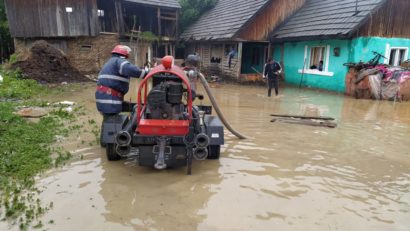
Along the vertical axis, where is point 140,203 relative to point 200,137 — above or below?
below

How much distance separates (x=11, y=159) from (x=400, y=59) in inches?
654

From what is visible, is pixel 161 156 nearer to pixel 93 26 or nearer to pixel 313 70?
pixel 313 70

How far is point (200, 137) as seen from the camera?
4.53 metres

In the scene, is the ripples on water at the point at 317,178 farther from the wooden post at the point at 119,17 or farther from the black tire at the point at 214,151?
the wooden post at the point at 119,17

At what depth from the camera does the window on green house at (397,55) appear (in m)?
15.7

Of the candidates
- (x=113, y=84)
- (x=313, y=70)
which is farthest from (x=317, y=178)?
(x=313, y=70)

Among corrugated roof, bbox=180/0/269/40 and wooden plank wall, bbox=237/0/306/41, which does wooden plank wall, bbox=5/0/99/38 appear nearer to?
corrugated roof, bbox=180/0/269/40

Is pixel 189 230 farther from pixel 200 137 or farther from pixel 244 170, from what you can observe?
pixel 244 170

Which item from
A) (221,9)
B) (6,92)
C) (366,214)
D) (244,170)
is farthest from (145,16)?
(366,214)

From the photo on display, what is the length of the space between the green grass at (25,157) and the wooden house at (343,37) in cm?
1165

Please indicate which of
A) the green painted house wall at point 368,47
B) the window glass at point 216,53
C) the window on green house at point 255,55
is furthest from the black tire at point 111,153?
the window on green house at point 255,55

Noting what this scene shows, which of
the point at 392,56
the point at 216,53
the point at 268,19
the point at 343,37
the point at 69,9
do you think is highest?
the point at 69,9

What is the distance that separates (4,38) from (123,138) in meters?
27.0

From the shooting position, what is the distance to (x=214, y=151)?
17.7ft
